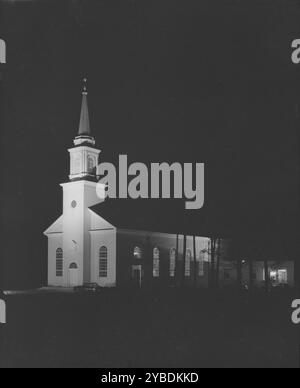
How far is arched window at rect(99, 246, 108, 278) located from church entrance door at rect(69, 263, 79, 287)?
1.69m

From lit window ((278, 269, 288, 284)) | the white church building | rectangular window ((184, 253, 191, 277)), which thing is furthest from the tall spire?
rectangular window ((184, 253, 191, 277))

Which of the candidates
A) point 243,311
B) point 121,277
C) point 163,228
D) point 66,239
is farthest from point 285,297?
point 163,228

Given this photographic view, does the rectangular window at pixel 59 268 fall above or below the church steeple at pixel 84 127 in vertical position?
below

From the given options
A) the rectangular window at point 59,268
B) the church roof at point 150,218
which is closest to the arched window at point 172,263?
the church roof at point 150,218

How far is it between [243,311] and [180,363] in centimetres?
254

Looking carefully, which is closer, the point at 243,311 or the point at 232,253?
the point at 243,311

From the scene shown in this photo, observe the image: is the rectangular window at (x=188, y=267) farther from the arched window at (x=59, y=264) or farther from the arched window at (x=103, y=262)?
the arched window at (x=59, y=264)

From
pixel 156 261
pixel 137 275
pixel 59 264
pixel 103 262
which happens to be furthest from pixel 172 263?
pixel 59 264

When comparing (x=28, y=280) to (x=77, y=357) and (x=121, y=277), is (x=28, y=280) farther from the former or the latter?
(x=121, y=277)

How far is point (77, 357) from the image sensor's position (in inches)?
431

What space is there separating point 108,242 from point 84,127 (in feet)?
26.7

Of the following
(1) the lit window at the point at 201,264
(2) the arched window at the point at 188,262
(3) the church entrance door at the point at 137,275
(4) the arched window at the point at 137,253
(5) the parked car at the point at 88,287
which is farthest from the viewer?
(2) the arched window at the point at 188,262

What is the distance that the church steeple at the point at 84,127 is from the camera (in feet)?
39.9

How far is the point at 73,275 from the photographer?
581 inches
